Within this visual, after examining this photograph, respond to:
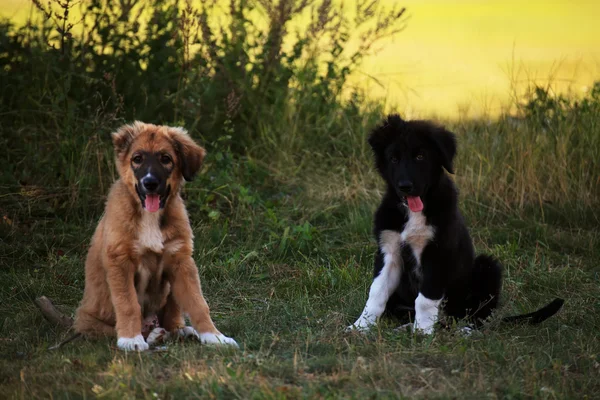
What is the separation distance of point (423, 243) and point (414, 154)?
0.54 meters

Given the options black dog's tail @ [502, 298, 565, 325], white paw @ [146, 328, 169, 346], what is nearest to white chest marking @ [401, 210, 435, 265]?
black dog's tail @ [502, 298, 565, 325]

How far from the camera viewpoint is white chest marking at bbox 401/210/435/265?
484 centimetres

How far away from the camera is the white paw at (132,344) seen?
4.35 metres

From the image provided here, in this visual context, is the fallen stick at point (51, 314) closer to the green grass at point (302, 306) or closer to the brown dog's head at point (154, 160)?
the green grass at point (302, 306)

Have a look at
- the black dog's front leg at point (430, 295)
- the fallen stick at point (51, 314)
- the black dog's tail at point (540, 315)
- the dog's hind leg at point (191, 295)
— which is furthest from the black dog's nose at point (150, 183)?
the black dog's tail at point (540, 315)

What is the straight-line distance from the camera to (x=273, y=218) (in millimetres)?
7059

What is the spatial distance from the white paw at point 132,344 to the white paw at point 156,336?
0.63ft

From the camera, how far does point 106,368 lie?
13.3 ft

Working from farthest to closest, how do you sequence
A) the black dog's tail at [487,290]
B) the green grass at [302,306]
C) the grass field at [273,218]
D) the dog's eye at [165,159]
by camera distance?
1. the black dog's tail at [487,290]
2. the dog's eye at [165,159]
3. the grass field at [273,218]
4. the green grass at [302,306]

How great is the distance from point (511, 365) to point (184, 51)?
5159mm

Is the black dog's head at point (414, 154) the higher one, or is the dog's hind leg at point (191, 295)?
the black dog's head at point (414, 154)

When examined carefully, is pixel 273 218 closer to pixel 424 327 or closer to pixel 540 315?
pixel 424 327

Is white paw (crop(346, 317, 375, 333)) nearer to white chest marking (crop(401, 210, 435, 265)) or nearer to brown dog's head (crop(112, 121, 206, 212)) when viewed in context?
white chest marking (crop(401, 210, 435, 265))

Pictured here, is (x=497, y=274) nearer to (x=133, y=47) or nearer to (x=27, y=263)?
(x=27, y=263)
